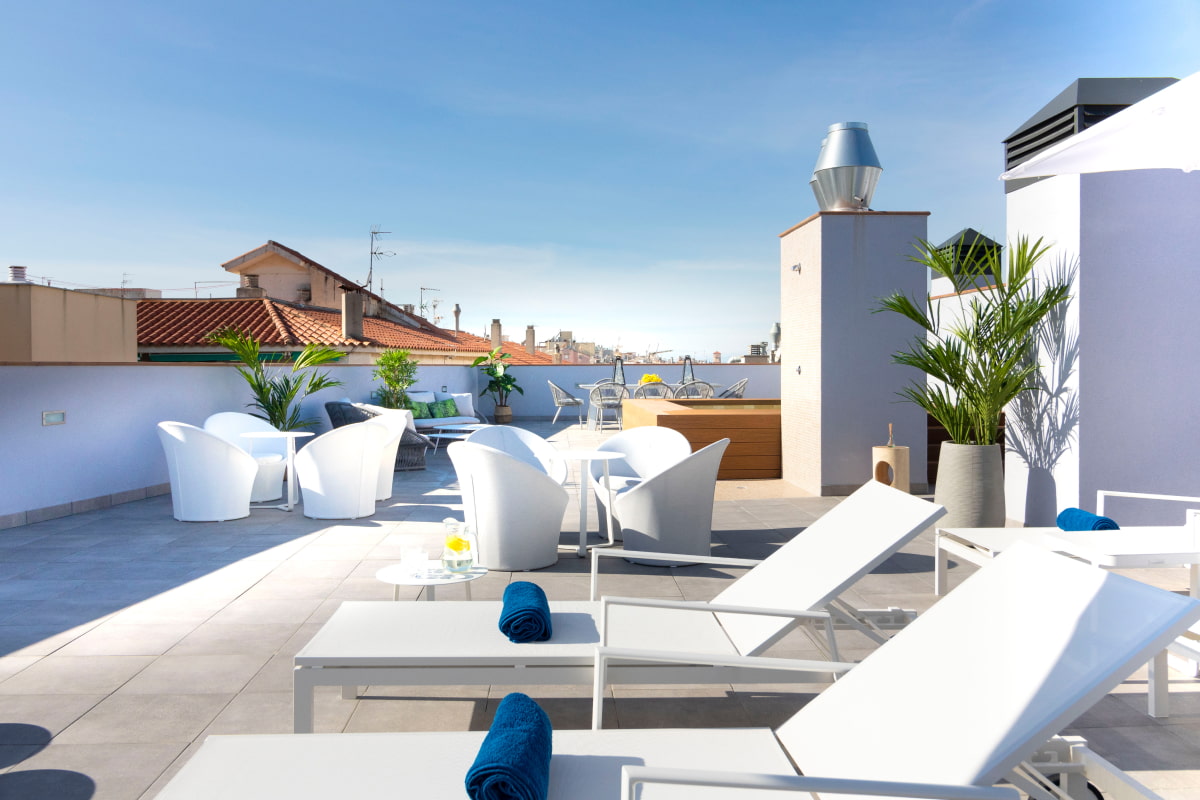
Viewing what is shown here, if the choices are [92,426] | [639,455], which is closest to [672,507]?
[639,455]

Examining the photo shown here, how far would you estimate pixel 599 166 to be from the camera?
20375 mm

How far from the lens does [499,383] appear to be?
1708 centimetres

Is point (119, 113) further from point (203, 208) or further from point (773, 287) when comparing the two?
point (773, 287)

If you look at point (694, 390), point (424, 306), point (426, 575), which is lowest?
point (426, 575)

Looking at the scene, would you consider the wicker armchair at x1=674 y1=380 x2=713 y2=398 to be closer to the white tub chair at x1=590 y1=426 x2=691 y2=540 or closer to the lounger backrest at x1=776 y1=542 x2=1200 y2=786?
the white tub chair at x1=590 y1=426 x2=691 y2=540

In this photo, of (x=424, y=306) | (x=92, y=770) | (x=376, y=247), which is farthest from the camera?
(x=424, y=306)

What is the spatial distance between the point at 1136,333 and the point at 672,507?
10.9ft

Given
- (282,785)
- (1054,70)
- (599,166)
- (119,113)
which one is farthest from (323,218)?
(282,785)

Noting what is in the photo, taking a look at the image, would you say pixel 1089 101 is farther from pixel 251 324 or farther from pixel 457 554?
pixel 251 324

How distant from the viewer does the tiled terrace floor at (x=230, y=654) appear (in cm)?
234

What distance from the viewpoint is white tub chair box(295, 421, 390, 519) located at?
20.0 feet

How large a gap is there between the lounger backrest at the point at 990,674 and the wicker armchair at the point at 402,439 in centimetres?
789

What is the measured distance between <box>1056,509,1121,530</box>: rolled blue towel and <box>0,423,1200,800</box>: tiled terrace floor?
746 millimetres

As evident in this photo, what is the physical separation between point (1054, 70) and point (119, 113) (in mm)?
19432
